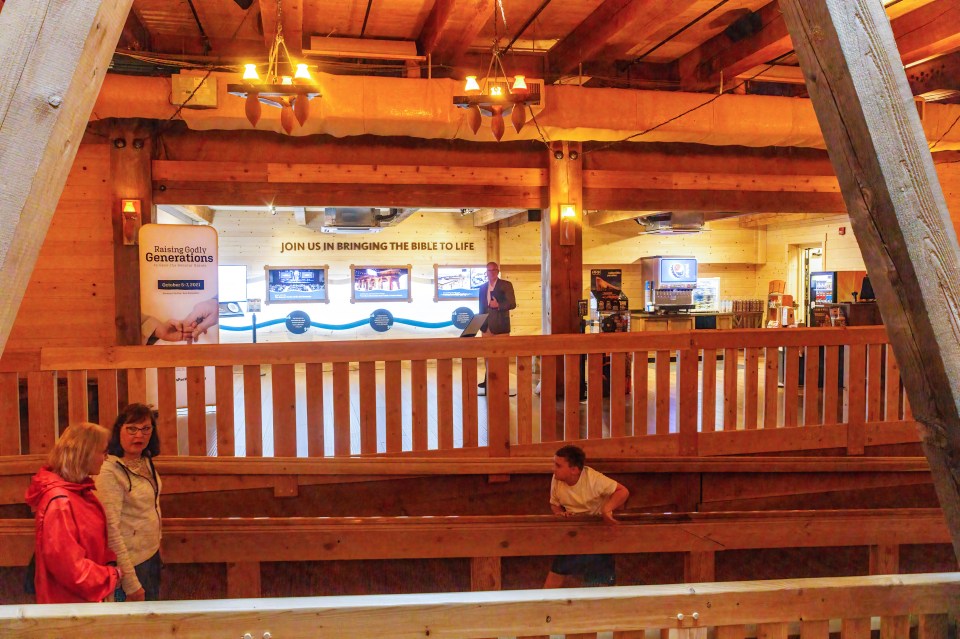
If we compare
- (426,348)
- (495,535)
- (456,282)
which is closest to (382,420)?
(426,348)

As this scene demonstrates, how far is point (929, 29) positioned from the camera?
239 inches

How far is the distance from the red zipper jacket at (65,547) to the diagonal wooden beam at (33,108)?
1504 mm

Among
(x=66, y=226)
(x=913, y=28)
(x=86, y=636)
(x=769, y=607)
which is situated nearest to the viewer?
(x=86, y=636)

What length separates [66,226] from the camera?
6914mm

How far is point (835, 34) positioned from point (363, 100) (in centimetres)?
535

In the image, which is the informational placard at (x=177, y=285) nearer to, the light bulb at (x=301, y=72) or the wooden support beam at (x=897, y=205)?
the light bulb at (x=301, y=72)

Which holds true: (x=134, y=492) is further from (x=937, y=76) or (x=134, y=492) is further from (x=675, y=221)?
(x=675, y=221)

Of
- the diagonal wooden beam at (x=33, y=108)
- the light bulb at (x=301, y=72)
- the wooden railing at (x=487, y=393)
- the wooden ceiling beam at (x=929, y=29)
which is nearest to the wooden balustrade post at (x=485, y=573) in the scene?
the wooden railing at (x=487, y=393)

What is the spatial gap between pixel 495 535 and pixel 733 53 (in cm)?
560

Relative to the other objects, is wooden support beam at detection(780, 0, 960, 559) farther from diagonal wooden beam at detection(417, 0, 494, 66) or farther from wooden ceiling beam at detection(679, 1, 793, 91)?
wooden ceiling beam at detection(679, 1, 793, 91)

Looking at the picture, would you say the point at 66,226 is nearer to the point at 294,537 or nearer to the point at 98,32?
the point at 294,537

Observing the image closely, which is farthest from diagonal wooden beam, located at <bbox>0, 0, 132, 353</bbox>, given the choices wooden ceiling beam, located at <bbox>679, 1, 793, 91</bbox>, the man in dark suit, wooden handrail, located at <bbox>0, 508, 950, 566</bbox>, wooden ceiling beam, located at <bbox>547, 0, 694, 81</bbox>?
the man in dark suit

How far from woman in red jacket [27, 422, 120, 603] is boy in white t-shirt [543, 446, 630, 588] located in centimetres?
217

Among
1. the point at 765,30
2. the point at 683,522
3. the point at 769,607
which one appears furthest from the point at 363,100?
the point at 769,607
